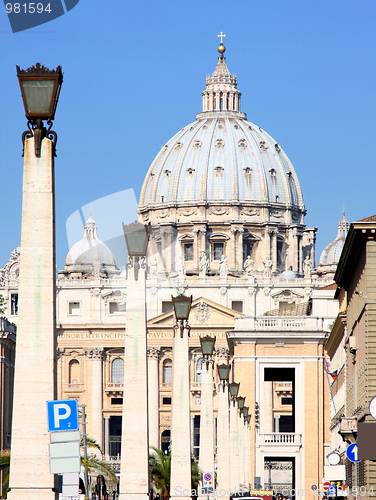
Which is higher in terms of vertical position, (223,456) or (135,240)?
(135,240)

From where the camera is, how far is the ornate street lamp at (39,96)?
14.8 meters

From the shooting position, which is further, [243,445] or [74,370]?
[74,370]

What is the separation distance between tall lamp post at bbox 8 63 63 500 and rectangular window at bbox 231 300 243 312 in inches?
4768

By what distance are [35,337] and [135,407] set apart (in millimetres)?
6137

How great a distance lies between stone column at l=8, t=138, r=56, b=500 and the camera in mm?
14438

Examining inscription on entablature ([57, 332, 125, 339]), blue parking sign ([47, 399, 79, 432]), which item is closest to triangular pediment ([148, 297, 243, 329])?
inscription on entablature ([57, 332, 125, 339])

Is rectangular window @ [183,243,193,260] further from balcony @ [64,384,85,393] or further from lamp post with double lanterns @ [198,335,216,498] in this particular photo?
lamp post with double lanterns @ [198,335,216,498]

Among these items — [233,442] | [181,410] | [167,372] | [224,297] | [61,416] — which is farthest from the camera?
[224,297]

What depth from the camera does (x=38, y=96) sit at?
14945 mm

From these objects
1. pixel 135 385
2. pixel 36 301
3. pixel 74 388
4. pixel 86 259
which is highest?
pixel 86 259

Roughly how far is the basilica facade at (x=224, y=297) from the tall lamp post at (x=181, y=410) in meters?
29.6

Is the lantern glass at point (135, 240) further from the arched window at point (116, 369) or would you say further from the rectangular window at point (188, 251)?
the rectangular window at point (188, 251)

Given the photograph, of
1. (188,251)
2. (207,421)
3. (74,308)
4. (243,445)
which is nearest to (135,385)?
(207,421)

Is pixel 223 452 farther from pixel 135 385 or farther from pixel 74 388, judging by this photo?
pixel 74 388
